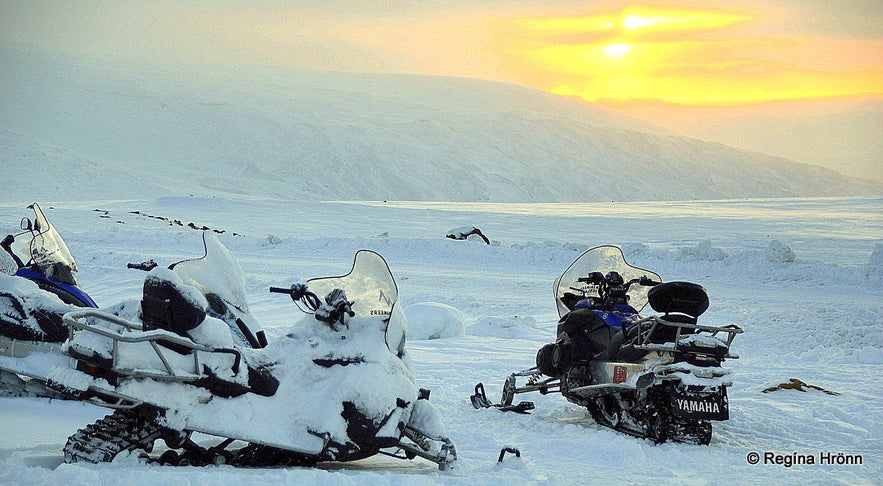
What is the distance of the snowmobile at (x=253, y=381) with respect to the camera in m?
4.44

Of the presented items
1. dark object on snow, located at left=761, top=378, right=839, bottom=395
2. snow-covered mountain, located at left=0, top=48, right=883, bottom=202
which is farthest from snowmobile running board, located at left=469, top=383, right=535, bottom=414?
snow-covered mountain, located at left=0, top=48, right=883, bottom=202

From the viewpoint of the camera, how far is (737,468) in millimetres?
5723

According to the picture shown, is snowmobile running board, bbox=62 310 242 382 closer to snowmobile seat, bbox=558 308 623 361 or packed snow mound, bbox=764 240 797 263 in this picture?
snowmobile seat, bbox=558 308 623 361

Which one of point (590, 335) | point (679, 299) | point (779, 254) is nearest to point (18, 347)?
point (590, 335)

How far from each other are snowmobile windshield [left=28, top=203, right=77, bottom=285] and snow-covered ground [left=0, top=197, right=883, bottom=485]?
93 centimetres

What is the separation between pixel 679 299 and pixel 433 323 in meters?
5.21

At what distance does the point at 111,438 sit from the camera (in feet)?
14.9

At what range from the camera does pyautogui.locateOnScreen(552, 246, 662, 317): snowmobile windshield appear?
7730 millimetres

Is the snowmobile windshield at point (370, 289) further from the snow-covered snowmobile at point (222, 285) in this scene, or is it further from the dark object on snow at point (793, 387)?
the dark object on snow at point (793, 387)

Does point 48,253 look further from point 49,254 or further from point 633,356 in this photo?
point 633,356

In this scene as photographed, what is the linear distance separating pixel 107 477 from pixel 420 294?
36.1 feet

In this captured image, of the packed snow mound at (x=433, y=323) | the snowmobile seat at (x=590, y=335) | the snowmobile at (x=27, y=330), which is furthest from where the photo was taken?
the packed snow mound at (x=433, y=323)

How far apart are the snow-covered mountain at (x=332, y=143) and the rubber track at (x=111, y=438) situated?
5702cm

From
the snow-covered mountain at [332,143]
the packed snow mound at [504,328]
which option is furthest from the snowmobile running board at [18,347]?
the snow-covered mountain at [332,143]
